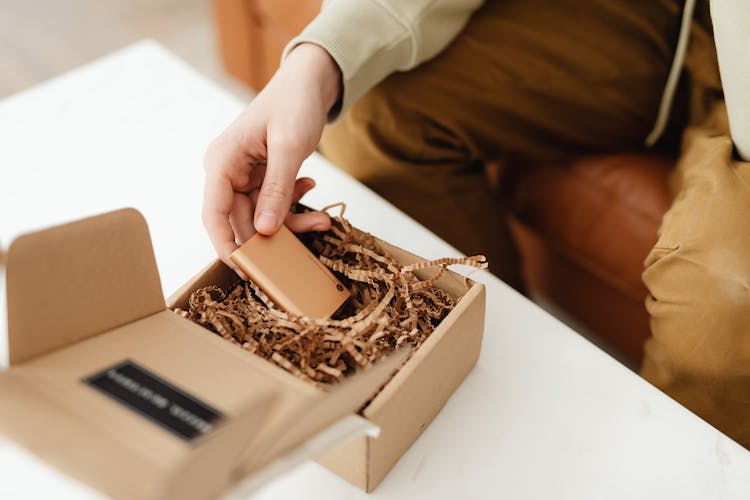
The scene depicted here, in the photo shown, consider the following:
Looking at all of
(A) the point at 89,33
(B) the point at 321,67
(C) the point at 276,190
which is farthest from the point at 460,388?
(A) the point at 89,33

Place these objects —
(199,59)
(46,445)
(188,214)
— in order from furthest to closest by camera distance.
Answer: (199,59), (188,214), (46,445)

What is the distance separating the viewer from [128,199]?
772 mm

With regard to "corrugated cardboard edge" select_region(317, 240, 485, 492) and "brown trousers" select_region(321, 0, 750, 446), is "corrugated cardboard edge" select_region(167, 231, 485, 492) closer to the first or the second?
"corrugated cardboard edge" select_region(317, 240, 485, 492)

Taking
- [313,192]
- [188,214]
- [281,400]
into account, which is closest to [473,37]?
→ [313,192]

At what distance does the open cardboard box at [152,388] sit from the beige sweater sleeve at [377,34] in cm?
28

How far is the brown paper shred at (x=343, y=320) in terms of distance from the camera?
1.73 feet

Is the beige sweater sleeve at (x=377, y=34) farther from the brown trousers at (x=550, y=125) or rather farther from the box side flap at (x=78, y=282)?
the box side flap at (x=78, y=282)

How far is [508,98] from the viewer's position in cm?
87

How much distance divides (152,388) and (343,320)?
0.54 ft

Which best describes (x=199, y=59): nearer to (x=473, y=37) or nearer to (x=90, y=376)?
(x=473, y=37)

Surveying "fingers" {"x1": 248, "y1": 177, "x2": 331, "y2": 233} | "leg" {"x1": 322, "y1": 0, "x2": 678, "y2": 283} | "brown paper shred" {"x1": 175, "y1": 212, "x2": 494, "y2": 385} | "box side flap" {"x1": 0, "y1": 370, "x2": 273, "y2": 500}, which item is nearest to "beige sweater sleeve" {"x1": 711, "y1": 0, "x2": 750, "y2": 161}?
"leg" {"x1": 322, "y1": 0, "x2": 678, "y2": 283}

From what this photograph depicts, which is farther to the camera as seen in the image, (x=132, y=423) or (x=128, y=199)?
(x=128, y=199)

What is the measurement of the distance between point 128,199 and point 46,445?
1.42 ft

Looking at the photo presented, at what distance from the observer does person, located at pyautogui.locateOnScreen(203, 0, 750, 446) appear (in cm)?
63
